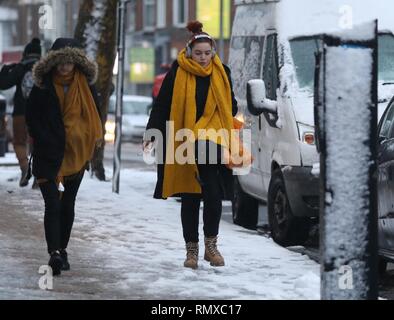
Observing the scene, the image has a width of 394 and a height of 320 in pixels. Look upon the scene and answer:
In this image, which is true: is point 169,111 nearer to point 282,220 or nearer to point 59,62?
Result: point 59,62

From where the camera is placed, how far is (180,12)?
197 feet

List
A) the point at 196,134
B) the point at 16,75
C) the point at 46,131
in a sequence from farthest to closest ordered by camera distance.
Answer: the point at 16,75 < the point at 196,134 < the point at 46,131

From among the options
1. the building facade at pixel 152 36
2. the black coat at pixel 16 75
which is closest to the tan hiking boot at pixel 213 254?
the black coat at pixel 16 75

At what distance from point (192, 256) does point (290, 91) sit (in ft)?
9.93

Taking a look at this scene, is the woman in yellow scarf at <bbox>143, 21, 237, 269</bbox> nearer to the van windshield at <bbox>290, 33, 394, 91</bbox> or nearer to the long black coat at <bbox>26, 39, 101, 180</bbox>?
the long black coat at <bbox>26, 39, 101, 180</bbox>

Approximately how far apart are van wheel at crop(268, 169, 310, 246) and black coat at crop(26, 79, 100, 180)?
3427 millimetres

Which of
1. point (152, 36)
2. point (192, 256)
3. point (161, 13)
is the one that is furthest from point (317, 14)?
point (152, 36)

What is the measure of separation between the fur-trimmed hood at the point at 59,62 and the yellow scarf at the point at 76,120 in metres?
0.08

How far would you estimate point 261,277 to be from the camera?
9.56 m

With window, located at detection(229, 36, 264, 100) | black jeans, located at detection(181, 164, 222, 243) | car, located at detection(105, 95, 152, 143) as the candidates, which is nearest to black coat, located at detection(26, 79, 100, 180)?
black jeans, located at detection(181, 164, 222, 243)
